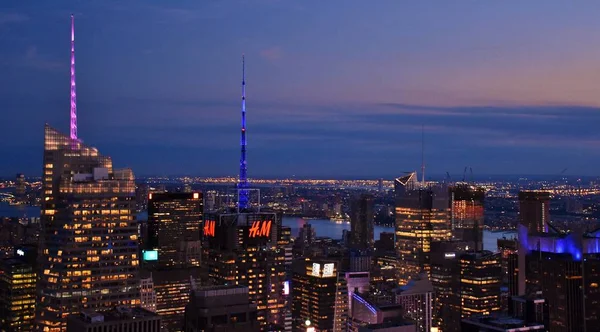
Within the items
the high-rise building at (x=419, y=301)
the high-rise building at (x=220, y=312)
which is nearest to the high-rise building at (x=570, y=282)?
the high-rise building at (x=220, y=312)

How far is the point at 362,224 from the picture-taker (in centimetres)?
8888

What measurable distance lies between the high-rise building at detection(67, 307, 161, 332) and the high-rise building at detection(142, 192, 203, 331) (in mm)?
17991

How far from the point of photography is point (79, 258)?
3669 centimetres

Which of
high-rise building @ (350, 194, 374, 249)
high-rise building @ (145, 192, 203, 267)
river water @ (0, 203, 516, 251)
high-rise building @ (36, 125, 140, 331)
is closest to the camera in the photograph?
high-rise building @ (36, 125, 140, 331)

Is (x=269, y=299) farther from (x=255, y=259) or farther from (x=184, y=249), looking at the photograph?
(x=184, y=249)

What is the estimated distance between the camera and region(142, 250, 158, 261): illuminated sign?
204ft

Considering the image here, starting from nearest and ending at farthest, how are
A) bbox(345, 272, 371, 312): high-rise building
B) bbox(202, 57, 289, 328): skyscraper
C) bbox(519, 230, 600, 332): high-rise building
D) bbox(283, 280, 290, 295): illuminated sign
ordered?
bbox(519, 230, 600, 332): high-rise building → bbox(202, 57, 289, 328): skyscraper → bbox(345, 272, 371, 312): high-rise building → bbox(283, 280, 290, 295): illuminated sign

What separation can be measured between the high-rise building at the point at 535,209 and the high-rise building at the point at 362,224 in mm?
17723

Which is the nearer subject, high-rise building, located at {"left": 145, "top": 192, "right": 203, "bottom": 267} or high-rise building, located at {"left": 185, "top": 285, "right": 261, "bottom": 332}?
high-rise building, located at {"left": 185, "top": 285, "right": 261, "bottom": 332}

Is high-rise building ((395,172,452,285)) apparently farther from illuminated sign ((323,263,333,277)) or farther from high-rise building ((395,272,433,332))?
illuminated sign ((323,263,333,277))

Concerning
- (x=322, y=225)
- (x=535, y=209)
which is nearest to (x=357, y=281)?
(x=535, y=209)

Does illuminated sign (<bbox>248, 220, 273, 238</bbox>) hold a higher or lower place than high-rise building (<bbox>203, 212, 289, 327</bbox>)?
higher

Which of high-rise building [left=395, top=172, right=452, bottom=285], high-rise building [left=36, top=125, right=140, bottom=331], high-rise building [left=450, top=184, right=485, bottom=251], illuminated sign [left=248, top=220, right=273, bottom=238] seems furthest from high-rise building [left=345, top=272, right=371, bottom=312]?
high-rise building [left=450, top=184, right=485, bottom=251]

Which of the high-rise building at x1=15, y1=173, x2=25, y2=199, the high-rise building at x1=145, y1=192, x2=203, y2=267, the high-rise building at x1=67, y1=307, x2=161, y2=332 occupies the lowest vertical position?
the high-rise building at x1=67, y1=307, x2=161, y2=332
